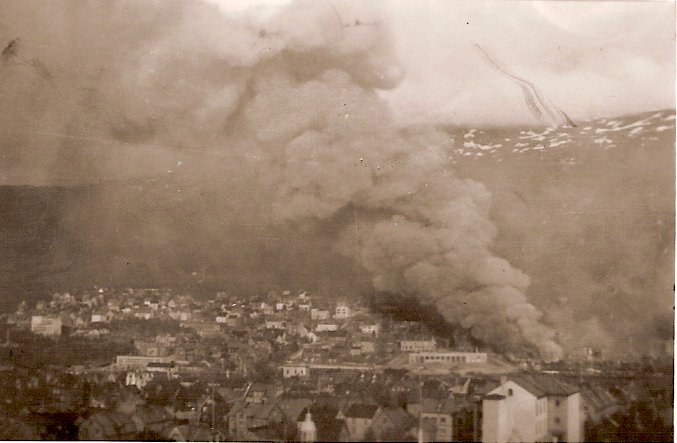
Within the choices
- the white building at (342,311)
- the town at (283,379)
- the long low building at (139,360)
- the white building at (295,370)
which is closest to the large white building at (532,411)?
the town at (283,379)

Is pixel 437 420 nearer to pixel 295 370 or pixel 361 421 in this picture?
pixel 361 421

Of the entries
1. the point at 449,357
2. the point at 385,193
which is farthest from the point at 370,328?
the point at 385,193

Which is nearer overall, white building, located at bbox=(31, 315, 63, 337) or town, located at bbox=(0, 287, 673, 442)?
town, located at bbox=(0, 287, 673, 442)

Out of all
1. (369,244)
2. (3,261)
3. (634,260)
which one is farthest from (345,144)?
(3,261)

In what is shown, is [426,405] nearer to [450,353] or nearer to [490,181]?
[450,353]

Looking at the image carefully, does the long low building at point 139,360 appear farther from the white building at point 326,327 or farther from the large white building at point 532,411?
the large white building at point 532,411

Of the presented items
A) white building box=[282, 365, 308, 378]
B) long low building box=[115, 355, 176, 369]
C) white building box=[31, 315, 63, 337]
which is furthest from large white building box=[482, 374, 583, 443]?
white building box=[31, 315, 63, 337]

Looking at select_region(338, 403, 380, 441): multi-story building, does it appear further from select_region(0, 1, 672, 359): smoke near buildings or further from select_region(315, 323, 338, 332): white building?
select_region(0, 1, 672, 359): smoke near buildings
